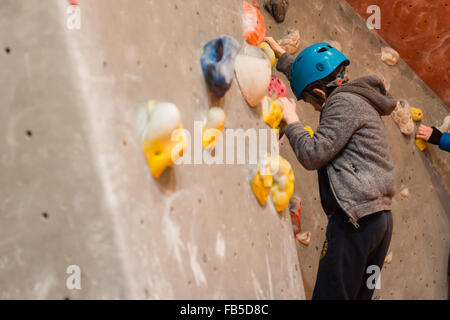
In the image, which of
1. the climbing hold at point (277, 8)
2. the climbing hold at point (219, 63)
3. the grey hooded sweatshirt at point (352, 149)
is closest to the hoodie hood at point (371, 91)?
the grey hooded sweatshirt at point (352, 149)

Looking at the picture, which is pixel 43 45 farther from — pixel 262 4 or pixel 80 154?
pixel 262 4

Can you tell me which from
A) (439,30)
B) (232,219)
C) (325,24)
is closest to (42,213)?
(232,219)

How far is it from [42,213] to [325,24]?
74.6 inches

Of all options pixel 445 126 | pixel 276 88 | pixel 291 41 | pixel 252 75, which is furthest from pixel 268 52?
pixel 445 126

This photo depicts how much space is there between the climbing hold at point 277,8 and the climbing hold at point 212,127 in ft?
3.58

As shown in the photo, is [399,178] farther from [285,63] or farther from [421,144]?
[285,63]

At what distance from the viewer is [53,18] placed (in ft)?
3.22

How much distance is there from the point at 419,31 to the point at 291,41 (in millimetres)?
832

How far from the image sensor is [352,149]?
64.8 inches

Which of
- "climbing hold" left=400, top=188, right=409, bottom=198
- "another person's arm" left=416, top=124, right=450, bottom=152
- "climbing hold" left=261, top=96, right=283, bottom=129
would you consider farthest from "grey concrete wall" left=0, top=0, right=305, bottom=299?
"another person's arm" left=416, top=124, right=450, bottom=152

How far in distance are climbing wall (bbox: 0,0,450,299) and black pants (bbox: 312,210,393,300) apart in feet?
1.24

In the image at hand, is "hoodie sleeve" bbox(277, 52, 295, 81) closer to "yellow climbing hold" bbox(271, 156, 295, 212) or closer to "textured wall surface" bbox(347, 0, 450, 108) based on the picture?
"yellow climbing hold" bbox(271, 156, 295, 212)

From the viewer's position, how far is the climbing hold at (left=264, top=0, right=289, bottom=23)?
224 centimetres
